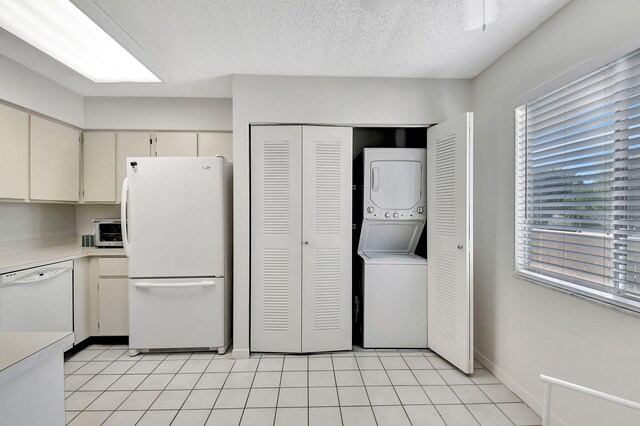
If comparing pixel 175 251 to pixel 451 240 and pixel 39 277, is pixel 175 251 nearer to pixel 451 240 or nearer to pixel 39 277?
pixel 39 277

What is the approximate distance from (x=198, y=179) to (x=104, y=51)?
1.11 m

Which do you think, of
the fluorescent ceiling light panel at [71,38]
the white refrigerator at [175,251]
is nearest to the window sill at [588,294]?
the white refrigerator at [175,251]

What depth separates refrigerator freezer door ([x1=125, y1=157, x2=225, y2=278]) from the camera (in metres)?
2.79

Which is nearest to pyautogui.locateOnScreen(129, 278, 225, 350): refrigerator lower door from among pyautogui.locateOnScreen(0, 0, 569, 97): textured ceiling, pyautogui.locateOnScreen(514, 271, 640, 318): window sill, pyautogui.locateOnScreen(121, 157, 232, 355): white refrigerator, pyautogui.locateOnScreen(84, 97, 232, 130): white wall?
pyautogui.locateOnScreen(121, 157, 232, 355): white refrigerator

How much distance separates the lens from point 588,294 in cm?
164

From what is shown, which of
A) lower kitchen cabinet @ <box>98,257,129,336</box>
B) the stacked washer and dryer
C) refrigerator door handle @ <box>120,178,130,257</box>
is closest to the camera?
refrigerator door handle @ <box>120,178,130,257</box>

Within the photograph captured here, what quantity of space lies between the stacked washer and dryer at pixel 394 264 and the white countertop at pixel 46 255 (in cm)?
244

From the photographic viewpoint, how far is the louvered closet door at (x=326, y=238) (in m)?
2.81

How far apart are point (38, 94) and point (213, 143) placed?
59.4 inches

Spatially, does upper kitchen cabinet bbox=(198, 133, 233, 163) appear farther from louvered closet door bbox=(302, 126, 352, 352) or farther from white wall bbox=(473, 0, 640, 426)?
white wall bbox=(473, 0, 640, 426)

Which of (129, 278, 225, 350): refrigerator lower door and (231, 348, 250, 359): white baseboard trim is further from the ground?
(129, 278, 225, 350): refrigerator lower door

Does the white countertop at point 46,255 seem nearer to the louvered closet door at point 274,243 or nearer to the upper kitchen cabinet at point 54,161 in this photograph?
the upper kitchen cabinet at point 54,161

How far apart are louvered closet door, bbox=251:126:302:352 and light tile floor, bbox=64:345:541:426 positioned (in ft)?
0.82

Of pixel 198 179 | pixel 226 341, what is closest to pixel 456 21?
pixel 198 179
